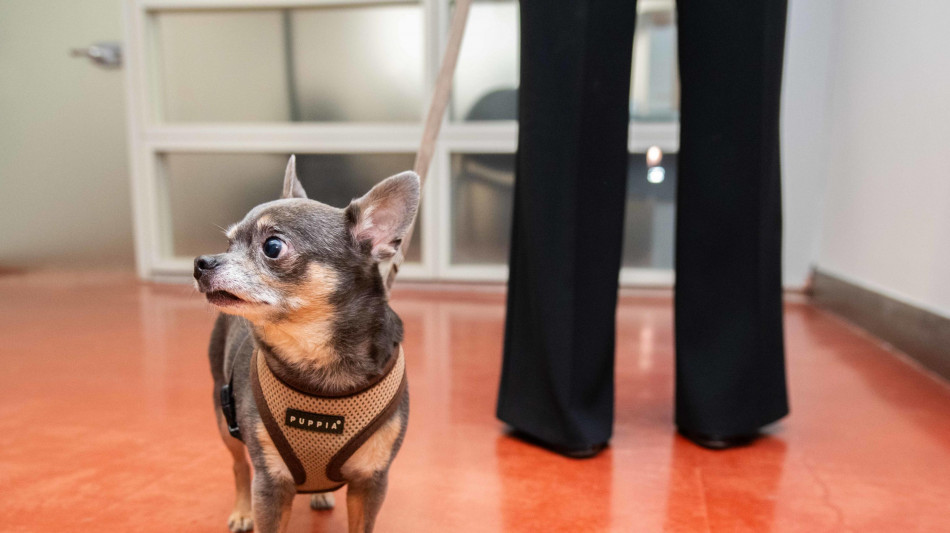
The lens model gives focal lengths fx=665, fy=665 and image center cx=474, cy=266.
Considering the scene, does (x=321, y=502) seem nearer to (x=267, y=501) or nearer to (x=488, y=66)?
(x=267, y=501)

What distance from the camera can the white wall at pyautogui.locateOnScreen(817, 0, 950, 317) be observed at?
2.10 metres

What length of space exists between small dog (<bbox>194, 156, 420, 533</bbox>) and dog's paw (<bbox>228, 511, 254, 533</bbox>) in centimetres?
25

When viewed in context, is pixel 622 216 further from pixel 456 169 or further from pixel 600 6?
pixel 456 169

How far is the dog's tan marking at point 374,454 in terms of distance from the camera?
36.9 inches

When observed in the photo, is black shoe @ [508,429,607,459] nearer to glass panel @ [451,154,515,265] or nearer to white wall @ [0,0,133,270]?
glass panel @ [451,154,515,265]

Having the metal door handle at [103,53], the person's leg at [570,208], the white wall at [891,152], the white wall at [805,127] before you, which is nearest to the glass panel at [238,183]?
the metal door handle at [103,53]

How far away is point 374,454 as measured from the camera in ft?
3.12

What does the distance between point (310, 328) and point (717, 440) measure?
1.06 m

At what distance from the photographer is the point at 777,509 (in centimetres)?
127

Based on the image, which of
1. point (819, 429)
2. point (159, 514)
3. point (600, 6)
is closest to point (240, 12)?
point (600, 6)

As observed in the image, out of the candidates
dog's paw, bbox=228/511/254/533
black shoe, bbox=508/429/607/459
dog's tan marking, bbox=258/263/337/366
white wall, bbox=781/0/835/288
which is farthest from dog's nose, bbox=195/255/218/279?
white wall, bbox=781/0/835/288

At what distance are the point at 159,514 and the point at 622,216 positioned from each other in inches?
43.5

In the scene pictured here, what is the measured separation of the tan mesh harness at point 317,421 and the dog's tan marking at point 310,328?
0.04 m

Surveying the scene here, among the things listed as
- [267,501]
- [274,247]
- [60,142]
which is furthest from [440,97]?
[60,142]
